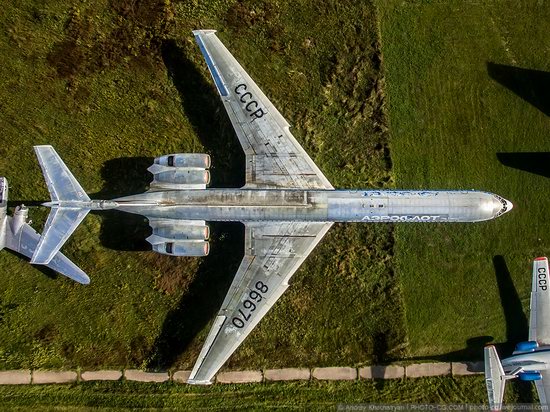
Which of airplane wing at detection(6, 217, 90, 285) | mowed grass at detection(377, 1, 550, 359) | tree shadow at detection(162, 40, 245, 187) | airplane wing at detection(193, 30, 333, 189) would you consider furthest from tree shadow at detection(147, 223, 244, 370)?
mowed grass at detection(377, 1, 550, 359)

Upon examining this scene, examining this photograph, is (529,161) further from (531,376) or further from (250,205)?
(250,205)


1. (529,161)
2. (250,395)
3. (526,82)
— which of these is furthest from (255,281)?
(526,82)

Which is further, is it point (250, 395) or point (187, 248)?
point (250, 395)

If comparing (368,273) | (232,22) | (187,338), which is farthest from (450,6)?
(187,338)

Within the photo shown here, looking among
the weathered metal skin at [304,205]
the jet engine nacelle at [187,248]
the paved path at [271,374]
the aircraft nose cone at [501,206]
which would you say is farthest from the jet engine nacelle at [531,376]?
the jet engine nacelle at [187,248]

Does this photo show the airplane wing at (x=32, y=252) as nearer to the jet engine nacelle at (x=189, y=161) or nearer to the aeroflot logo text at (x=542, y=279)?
A: the jet engine nacelle at (x=189, y=161)
